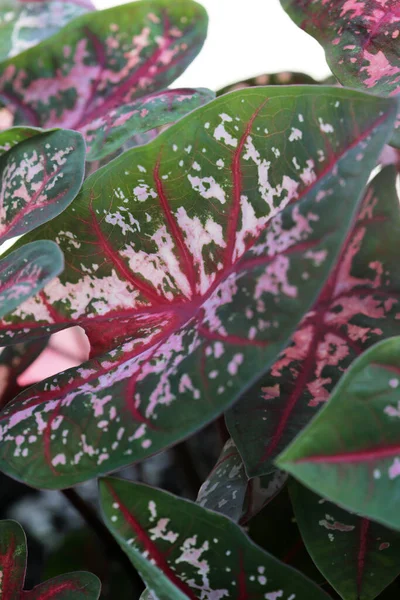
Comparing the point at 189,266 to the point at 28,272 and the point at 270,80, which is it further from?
the point at 270,80

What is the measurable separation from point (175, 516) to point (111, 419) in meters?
0.09

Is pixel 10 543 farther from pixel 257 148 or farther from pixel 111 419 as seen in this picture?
pixel 257 148

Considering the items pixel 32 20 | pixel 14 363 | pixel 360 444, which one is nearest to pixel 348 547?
pixel 360 444

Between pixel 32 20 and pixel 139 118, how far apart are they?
64 cm

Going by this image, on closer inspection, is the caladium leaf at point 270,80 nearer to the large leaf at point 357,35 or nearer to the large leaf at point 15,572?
the large leaf at point 357,35

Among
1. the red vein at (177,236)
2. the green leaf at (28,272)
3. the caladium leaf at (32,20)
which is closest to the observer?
the green leaf at (28,272)

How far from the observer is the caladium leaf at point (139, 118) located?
72 centimetres

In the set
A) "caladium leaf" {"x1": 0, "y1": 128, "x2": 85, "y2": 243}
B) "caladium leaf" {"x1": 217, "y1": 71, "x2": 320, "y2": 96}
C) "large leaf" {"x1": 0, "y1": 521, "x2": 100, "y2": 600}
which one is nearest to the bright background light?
"caladium leaf" {"x1": 217, "y1": 71, "x2": 320, "y2": 96}

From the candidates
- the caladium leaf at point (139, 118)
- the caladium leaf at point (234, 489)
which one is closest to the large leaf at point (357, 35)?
the caladium leaf at point (139, 118)

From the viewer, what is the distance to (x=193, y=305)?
2.00ft

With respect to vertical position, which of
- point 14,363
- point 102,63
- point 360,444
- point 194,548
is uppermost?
point 102,63

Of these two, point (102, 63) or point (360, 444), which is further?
point (102, 63)

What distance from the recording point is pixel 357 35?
2.29ft

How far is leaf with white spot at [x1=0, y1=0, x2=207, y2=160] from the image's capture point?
34.6 inches
